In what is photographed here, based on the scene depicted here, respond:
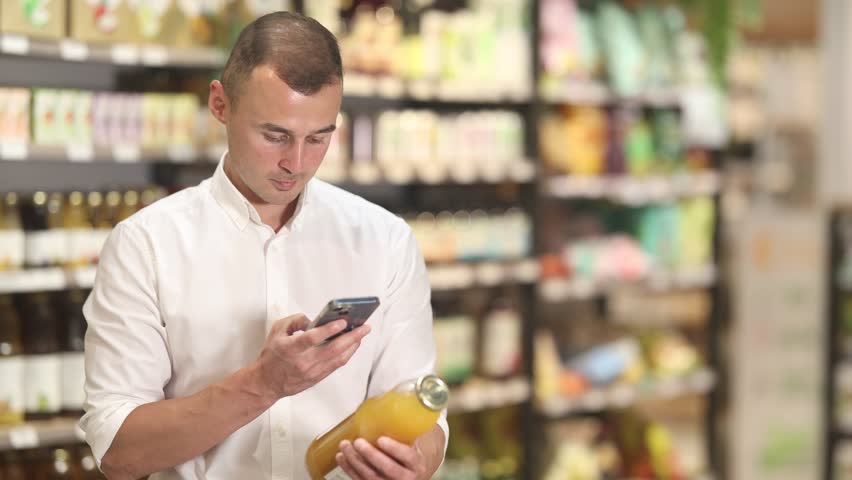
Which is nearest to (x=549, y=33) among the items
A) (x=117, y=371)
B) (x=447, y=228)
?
(x=447, y=228)

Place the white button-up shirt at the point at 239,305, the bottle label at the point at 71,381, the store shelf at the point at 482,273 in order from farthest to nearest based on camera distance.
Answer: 1. the store shelf at the point at 482,273
2. the bottle label at the point at 71,381
3. the white button-up shirt at the point at 239,305

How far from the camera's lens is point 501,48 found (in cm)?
480

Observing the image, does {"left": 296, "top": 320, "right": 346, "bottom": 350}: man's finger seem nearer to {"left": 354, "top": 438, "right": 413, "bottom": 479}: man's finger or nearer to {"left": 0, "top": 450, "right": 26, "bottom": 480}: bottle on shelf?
{"left": 354, "top": 438, "right": 413, "bottom": 479}: man's finger

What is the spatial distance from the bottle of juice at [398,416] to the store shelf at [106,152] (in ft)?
6.49

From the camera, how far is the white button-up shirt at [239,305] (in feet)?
6.27

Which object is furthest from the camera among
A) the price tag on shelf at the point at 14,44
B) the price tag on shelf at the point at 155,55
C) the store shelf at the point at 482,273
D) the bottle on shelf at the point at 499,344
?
the bottle on shelf at the point at 499,344

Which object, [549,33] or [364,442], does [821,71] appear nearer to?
[549,33]

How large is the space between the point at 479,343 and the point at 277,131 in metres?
3.13

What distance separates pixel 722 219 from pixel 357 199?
3.97 m

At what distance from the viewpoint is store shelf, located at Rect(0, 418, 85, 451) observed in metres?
3.45

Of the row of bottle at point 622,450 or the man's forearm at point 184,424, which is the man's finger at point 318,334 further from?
the row of bottle at point 622,450

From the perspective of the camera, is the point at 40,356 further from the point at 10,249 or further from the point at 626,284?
the point at 626,284

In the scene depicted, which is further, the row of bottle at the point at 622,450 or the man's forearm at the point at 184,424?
the row of bottle at the point at 622,450

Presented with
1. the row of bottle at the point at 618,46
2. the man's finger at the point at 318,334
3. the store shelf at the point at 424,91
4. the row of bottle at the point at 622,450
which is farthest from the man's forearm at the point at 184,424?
the row of bottle at the point at 622,450
